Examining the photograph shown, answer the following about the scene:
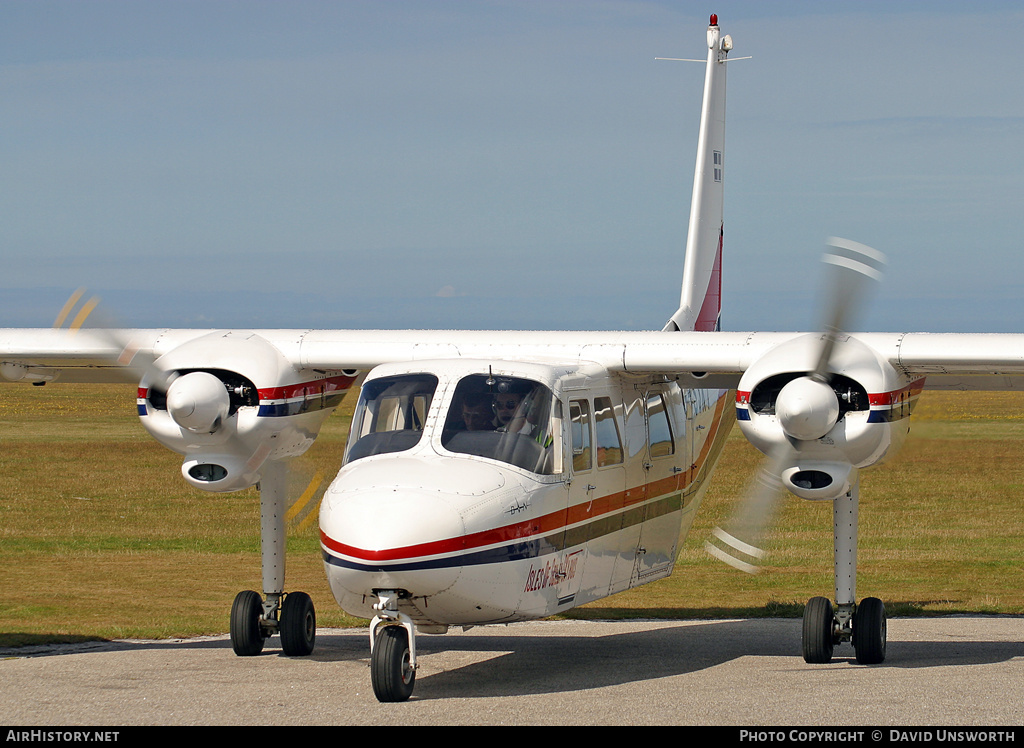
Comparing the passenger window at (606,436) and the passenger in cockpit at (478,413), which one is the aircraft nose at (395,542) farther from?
the passenger window at (606,436)

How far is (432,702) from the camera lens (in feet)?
34.8

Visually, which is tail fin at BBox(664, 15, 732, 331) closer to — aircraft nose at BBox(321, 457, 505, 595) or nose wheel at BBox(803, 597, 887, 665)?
nose wheel at BBox(803, 597, 887, 665)

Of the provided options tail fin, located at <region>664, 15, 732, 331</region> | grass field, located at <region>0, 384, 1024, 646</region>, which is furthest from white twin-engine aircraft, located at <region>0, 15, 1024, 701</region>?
tail fin, located at <region>664, 15, 732, 331</region>

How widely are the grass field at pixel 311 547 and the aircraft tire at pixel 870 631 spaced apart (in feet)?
5.50

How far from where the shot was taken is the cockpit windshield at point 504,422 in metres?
11.2

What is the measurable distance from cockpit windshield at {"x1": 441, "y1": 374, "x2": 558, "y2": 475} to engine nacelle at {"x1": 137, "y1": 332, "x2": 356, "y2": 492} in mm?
2388

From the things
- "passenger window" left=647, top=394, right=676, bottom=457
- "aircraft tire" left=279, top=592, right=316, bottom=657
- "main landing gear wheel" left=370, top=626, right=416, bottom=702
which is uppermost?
"passenger window" left=647, top=394, right=676, bottom=457

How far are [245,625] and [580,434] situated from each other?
4427mm

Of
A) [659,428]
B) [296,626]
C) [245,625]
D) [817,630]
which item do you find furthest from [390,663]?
[817,630]

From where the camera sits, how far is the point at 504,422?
450 inches

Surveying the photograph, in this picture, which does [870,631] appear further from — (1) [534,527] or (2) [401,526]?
(2) [401,526]

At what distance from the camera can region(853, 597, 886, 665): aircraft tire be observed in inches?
523

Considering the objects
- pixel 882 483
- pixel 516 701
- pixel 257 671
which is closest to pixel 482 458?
pixel 516 701
